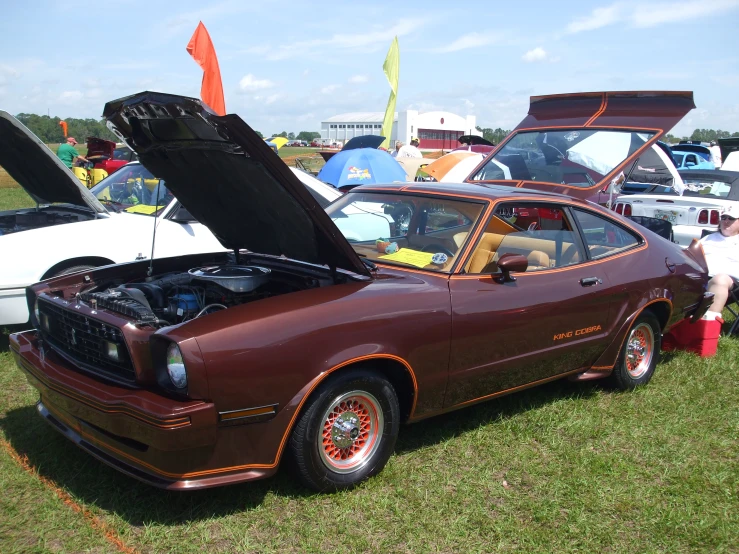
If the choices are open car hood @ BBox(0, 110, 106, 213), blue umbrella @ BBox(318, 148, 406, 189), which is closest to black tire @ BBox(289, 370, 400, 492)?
open car hood @ BBox(0, 110, 106, 213)

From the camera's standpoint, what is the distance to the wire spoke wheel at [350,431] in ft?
10.7

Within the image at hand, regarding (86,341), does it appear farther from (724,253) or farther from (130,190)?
(724,253)

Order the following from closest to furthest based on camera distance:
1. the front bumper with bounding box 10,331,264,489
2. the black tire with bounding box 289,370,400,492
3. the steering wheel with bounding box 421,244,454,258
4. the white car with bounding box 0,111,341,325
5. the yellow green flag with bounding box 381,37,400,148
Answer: the front bumper with bounding box 10,331,264,489 < the black tire with bounding box 289,370,400,492 < the steering wheel with bounding box 421,244,454,258 < the white car with bounding box 0,111,341,325 < the yellow green flag with bounding box 381,37,400,148

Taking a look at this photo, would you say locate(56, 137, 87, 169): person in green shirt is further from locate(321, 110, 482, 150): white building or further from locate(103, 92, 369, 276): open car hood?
locate(321, 110, 482, 150): white building

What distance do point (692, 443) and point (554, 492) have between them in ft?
4.09

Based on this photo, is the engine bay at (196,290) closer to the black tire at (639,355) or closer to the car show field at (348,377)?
the car show field at (348,377)

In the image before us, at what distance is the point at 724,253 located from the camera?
647cm

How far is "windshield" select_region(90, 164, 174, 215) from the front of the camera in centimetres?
661

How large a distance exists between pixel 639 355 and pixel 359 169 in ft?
23.0

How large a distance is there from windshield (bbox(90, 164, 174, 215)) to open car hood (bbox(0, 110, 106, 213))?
543 millimetres

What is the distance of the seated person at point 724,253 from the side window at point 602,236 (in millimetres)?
1838

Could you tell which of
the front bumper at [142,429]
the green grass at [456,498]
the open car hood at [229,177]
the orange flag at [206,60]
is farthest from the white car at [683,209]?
the front bumper at [142,429]

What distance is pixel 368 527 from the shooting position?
10.2 feet

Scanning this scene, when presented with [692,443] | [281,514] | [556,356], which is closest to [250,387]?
[281,514]
